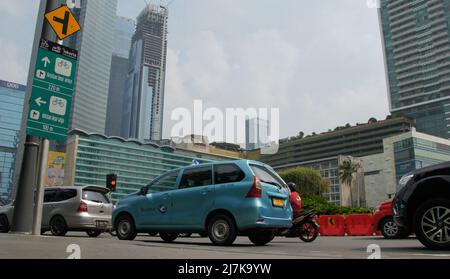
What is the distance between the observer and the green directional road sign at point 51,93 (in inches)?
402

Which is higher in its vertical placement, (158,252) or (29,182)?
(29,182)

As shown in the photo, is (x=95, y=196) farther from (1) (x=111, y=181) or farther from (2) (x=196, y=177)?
(1) (x=111, y=181)

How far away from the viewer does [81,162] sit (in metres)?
134

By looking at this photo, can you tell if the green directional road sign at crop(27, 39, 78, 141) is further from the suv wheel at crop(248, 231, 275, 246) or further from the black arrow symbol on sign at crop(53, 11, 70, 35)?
the suv wheel at crop(248, 231, 275, 246)

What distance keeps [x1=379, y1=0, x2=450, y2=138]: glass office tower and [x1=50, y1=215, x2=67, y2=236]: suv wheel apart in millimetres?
172840

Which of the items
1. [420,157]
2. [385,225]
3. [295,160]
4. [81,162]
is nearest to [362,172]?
[420,157]

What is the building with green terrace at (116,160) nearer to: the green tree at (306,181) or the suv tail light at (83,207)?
the green tree at (306,181)

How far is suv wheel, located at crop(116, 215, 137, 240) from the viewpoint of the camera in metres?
9.66

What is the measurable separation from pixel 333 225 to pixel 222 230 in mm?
13165

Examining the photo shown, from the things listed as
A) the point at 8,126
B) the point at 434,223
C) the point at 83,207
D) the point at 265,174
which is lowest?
the point at 434,223

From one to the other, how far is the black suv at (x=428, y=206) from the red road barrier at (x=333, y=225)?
13126mm

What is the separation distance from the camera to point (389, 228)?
12375 mm

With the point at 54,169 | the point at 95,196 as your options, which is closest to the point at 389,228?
the point at 95,196

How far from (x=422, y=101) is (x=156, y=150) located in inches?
4463
